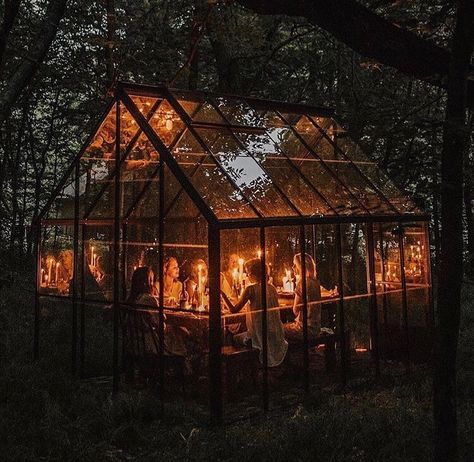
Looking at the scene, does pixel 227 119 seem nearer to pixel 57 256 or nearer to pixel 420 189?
pixel 57 256

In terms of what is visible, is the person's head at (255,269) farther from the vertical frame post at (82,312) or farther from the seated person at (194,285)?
the vertical frame post at (82,312)

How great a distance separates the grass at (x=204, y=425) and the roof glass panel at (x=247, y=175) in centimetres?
248

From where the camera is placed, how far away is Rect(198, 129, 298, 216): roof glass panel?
7.85m

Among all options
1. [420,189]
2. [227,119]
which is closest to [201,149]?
[227,119]

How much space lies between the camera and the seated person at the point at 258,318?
7.60 metres

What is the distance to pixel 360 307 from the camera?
529 inches

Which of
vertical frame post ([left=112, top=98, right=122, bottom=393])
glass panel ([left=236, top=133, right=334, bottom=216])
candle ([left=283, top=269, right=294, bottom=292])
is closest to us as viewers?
vertical frame post ([left=112, top=98, right=122, bottom=393])

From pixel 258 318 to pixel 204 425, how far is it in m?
1.58

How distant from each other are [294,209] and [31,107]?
12.3 metres

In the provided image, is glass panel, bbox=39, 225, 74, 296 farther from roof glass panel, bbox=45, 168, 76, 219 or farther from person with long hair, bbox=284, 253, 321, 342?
person with long hair, bbox=284, 253, 321, 342

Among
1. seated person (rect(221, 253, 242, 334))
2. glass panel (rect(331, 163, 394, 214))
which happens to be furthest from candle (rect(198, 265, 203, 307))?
glass panel (rect(331, 163, 394, 214))

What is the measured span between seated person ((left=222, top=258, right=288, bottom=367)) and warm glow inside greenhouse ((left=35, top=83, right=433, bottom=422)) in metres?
0.02

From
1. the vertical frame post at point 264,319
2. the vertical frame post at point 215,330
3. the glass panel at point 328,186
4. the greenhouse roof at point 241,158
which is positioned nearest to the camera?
the vertical frame post at point 215,330

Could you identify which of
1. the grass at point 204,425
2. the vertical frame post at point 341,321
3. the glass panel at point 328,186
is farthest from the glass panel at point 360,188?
→ the grass at point 204,425
